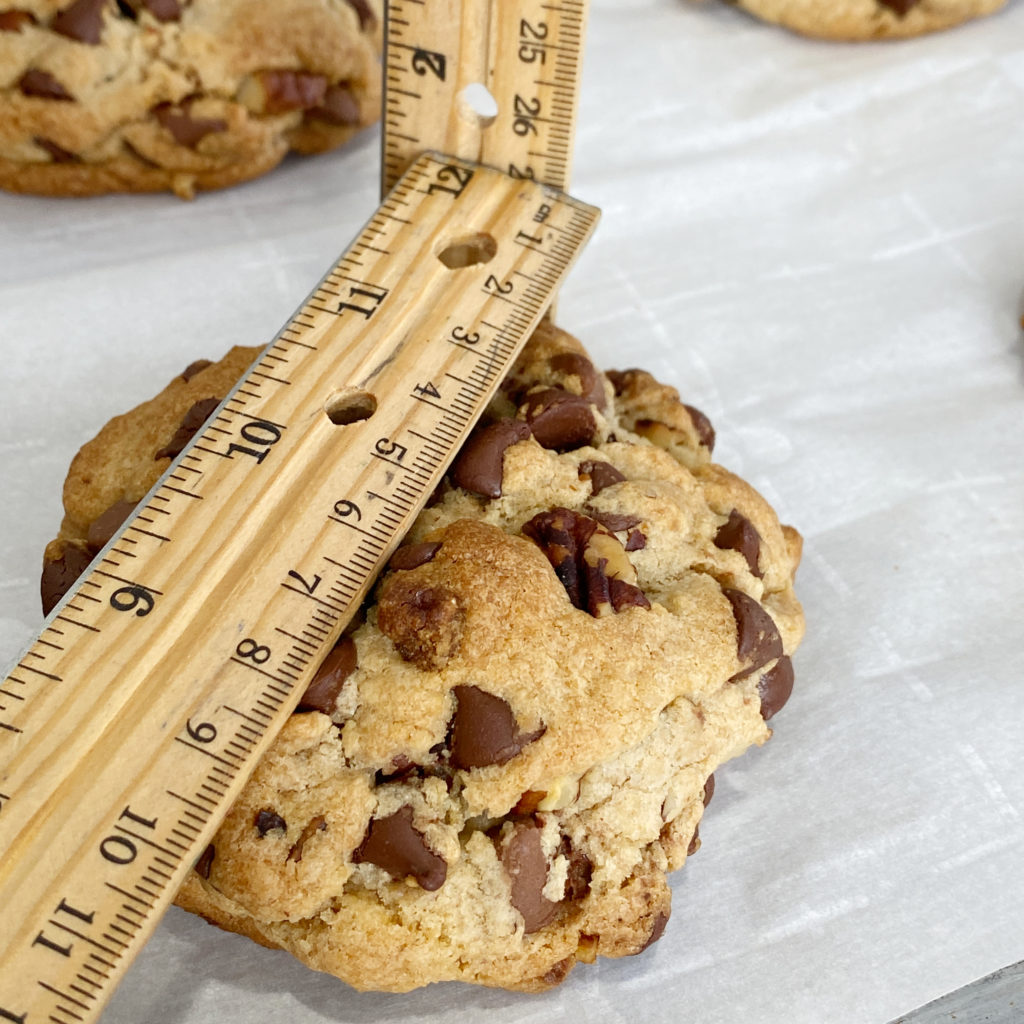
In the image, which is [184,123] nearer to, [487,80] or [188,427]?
[487,80]

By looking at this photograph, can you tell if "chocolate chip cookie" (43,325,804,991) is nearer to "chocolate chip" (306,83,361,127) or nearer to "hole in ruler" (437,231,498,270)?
"hole in ruler" (437,231,498,270)

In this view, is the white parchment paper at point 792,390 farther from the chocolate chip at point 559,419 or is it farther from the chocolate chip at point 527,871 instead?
the chocolate chip at point 559,419

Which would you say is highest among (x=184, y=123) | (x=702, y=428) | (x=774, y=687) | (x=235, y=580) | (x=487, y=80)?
(x=487, y=80)

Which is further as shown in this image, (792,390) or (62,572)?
(792,390)

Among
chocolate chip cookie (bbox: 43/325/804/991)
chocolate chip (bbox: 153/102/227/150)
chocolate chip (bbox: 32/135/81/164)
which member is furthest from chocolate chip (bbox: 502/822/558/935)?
chocolate chip (bbox: 32/135/81/164)

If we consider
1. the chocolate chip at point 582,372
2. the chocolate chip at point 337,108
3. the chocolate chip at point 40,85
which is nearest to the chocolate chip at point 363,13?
the chocolate chip at point 337,108

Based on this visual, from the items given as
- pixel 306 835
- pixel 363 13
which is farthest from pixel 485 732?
pixel 363 13

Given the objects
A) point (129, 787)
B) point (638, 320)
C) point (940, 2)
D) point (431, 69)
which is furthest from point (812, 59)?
point (129, 787)
